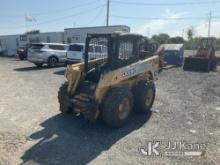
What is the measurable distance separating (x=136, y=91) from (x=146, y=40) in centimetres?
160

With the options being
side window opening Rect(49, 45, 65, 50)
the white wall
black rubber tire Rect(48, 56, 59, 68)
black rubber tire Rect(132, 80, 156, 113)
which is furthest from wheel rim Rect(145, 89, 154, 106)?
the white wall

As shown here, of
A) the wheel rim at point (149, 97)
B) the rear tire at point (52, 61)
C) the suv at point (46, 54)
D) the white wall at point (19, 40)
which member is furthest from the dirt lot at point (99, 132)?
the white wall at point (19, 40)

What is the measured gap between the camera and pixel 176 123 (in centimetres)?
755

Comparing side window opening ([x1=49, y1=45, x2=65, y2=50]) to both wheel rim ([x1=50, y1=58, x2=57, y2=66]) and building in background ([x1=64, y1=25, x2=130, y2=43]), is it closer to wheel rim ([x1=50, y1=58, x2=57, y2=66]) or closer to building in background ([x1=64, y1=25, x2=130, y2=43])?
wheel rim ([x1=50, y1=58, x2=57, y2=66])

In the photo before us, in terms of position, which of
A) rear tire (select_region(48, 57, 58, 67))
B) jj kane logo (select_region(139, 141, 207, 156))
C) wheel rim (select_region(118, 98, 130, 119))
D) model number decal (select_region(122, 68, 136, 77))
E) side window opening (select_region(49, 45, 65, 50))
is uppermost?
side window opening (select_region(49, 45, 65, 50))

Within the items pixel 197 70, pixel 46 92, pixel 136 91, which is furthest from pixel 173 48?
pixel 136 91

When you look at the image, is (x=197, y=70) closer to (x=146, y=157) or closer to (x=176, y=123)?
(x=176, y=123)

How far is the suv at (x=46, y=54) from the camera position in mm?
20125

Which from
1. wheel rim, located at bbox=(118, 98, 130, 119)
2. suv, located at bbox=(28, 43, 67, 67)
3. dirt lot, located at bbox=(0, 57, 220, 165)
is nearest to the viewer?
dirt lot, located at bbox=(0, 57, 220, 165)

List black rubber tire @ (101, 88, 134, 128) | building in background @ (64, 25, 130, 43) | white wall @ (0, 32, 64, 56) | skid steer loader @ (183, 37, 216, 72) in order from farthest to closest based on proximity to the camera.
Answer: white wall @ (0, 32, 64, 56)
building in background @ (64, 25, 130, 43)
skid steer loader @ (183, 37, 216, 72)
black rubber tire @ (101, 88, 134, 128)

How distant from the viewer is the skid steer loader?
738 inches

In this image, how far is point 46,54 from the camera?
67.0 feet

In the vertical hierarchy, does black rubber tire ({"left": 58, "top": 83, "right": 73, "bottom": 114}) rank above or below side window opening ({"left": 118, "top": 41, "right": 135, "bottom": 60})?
below

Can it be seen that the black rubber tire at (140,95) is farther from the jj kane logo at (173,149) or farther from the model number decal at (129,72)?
the jj kane logo at (173,149)
